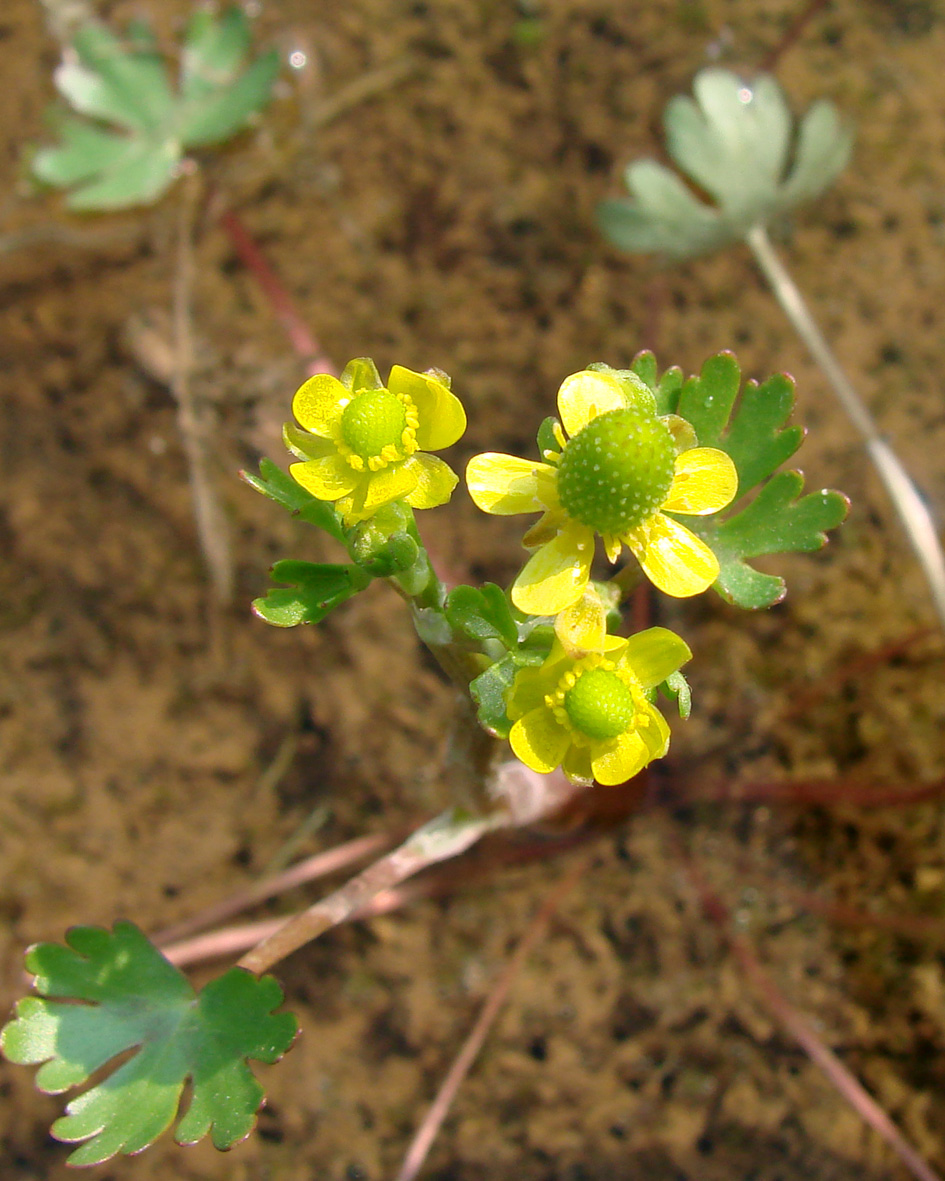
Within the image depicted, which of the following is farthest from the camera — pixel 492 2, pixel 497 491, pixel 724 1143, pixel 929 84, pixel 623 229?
pixel 492 2

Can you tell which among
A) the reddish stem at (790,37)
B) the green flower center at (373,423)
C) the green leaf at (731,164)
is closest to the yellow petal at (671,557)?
the green flower center at (373,423)

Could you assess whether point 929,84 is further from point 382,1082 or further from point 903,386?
point 382,1082

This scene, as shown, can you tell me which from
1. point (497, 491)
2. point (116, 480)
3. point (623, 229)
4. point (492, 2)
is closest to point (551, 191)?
point (623, 229)

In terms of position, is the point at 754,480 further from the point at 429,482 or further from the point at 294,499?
the point at 294,499

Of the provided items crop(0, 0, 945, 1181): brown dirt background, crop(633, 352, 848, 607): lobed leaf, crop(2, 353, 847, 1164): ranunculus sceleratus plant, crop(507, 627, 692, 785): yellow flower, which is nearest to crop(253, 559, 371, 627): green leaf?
crop(2, 353, 847, 1164): ranunculus sceleratus plant

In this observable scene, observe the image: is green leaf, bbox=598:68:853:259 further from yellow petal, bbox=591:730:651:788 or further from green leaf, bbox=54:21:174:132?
yellow petal, bbox=591:730:651:788

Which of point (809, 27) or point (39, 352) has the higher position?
point (39, 352)
